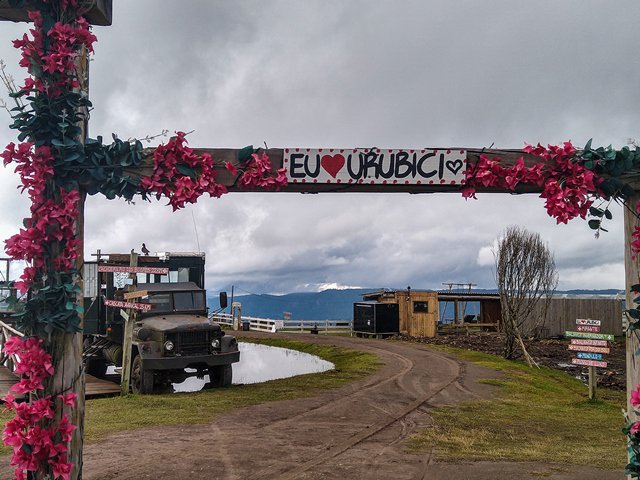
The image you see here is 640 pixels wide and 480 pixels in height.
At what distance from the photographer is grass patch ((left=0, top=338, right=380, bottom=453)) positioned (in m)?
11.6

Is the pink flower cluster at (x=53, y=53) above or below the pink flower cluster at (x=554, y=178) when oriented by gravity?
above

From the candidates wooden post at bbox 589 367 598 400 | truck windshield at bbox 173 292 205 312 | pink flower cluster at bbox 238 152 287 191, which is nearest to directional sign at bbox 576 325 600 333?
wooden post at bbox 589 367 598 400

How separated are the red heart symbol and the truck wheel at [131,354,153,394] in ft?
34.0

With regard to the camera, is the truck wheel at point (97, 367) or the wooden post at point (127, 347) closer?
the wooden post at point (127, 347)

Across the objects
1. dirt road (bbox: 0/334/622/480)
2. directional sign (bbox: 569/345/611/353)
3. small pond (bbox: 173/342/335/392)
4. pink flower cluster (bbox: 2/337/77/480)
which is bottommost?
small pond (bbox: 173/342/335/392)

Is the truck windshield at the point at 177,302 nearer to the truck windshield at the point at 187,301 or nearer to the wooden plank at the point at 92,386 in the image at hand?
the truck windshield at the point at 187,301

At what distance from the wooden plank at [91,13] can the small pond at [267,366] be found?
492 inches

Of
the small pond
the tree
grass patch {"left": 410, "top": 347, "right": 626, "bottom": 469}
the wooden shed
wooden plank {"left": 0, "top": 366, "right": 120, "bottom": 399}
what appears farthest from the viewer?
the wooden shed

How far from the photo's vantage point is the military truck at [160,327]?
49.4 ft

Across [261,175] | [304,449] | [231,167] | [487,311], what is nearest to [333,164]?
[261,175]

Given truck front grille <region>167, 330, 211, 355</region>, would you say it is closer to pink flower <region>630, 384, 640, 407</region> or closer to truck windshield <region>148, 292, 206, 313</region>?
truck windshield <region>148, 292, 206, 313</region>

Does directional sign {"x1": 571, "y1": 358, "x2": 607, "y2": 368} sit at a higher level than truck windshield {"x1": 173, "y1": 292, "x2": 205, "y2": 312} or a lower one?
lower

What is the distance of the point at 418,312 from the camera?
37.1 m

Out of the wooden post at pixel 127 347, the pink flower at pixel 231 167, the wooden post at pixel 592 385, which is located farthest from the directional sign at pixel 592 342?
the pink flower at pixel 231 167
